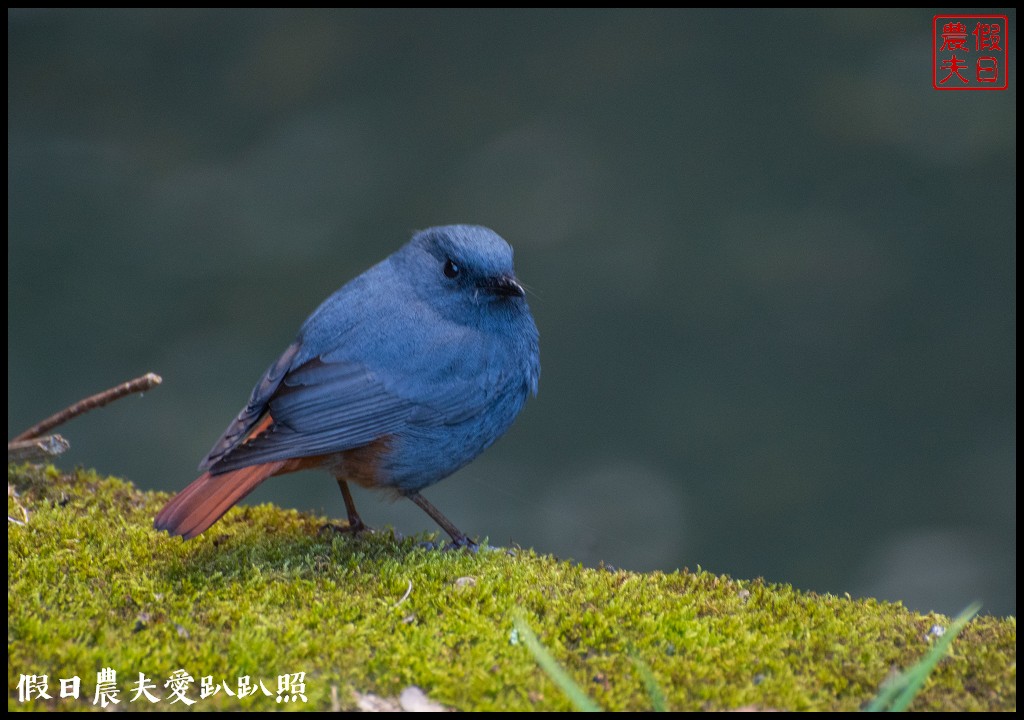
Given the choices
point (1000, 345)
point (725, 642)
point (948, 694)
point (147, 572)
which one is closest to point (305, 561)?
point (147, 572)

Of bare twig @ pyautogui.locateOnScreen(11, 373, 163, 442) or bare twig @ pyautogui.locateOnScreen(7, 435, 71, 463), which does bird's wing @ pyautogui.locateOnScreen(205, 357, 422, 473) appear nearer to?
bare twig @ pyautogui.locateOnScreen(11, 373, 163, 442)

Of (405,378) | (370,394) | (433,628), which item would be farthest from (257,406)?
(433,628)

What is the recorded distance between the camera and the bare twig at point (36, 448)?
4141mm

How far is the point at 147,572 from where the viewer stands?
3473 mm

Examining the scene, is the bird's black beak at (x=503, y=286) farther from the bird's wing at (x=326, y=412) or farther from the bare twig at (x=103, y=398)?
the bare twig at (x=103, y=398)

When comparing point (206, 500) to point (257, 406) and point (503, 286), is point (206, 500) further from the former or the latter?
point (503, 286)

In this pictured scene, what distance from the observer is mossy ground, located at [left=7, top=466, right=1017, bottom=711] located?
2865 millimetres

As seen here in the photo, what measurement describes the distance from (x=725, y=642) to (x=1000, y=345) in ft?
14.6

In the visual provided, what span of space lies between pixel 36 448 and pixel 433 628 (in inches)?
76.9

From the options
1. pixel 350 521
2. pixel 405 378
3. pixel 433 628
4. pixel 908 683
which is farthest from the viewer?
pixel 350 521

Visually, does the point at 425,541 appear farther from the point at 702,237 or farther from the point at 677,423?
the point at 702,237

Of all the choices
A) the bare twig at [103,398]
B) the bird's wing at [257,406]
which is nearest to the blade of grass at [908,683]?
the bird's wing at [257,406]

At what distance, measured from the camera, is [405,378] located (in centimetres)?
397

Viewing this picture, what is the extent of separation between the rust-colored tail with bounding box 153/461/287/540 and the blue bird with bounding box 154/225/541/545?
0.11 feet
